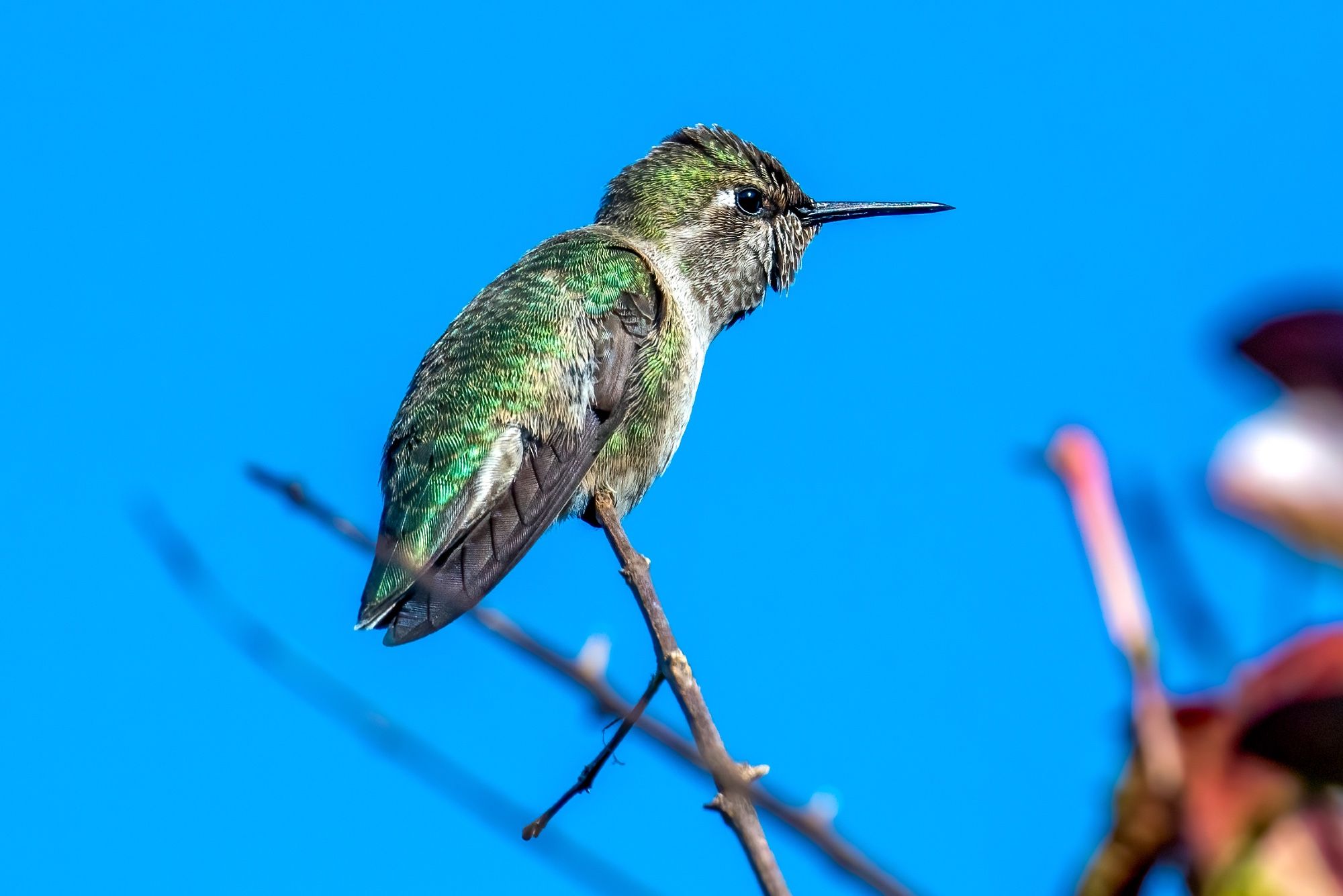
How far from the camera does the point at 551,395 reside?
5180 millimetres

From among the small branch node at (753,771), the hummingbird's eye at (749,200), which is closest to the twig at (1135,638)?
the small branch node at (753,771)

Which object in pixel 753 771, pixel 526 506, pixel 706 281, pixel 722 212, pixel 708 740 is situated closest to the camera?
pixel 708 740

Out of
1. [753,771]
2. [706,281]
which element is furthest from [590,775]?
[706,281]

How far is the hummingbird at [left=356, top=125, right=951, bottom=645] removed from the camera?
15.8ft

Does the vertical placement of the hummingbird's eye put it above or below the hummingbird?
above

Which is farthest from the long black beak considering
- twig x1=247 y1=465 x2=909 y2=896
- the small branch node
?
twig x1=247 y1=465 x2=909 y2=896

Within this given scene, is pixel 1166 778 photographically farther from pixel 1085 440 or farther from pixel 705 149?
pixel 705 149

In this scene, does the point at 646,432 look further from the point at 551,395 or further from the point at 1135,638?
the point at 1135,638

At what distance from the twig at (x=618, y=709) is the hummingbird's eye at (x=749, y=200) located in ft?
17.6

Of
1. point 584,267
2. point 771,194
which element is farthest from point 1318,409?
point 771,194

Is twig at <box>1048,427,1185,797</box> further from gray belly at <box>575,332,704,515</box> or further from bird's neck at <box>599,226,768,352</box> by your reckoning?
bird's neck at <box>599,226,768,352</box>

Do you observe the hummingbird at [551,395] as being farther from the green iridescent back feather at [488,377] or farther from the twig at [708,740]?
the twig at [708,740]

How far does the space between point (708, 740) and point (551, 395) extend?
3321 millimetres

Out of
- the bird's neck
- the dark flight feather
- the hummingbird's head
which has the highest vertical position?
the hummingbird's head
